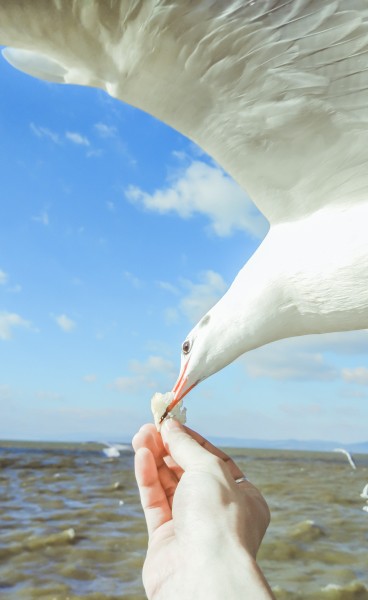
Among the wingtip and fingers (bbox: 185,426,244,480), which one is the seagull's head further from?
the wingtip

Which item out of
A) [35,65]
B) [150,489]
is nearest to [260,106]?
[35,65]

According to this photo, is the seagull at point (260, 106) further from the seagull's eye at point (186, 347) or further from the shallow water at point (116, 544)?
the shallow water at point (116, 544)

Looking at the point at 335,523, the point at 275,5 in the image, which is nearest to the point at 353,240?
the point at 275,5

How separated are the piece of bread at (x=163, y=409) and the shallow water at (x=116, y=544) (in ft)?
6.38

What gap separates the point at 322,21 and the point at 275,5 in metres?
0.18

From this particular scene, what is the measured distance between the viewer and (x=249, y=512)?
169 centimetres

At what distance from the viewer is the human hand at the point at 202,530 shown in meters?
1.43

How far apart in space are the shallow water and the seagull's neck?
86.3 inches

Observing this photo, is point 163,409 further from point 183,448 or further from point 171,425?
point 183,448

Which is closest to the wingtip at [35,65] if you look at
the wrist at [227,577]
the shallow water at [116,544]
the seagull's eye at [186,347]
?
the seagull's eye at [186,347]

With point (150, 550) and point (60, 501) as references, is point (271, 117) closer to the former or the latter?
point (150, 550)

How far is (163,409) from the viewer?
265 cm

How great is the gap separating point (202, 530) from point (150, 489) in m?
0.55

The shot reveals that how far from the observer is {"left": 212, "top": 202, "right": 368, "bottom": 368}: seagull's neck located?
9.00 ft
